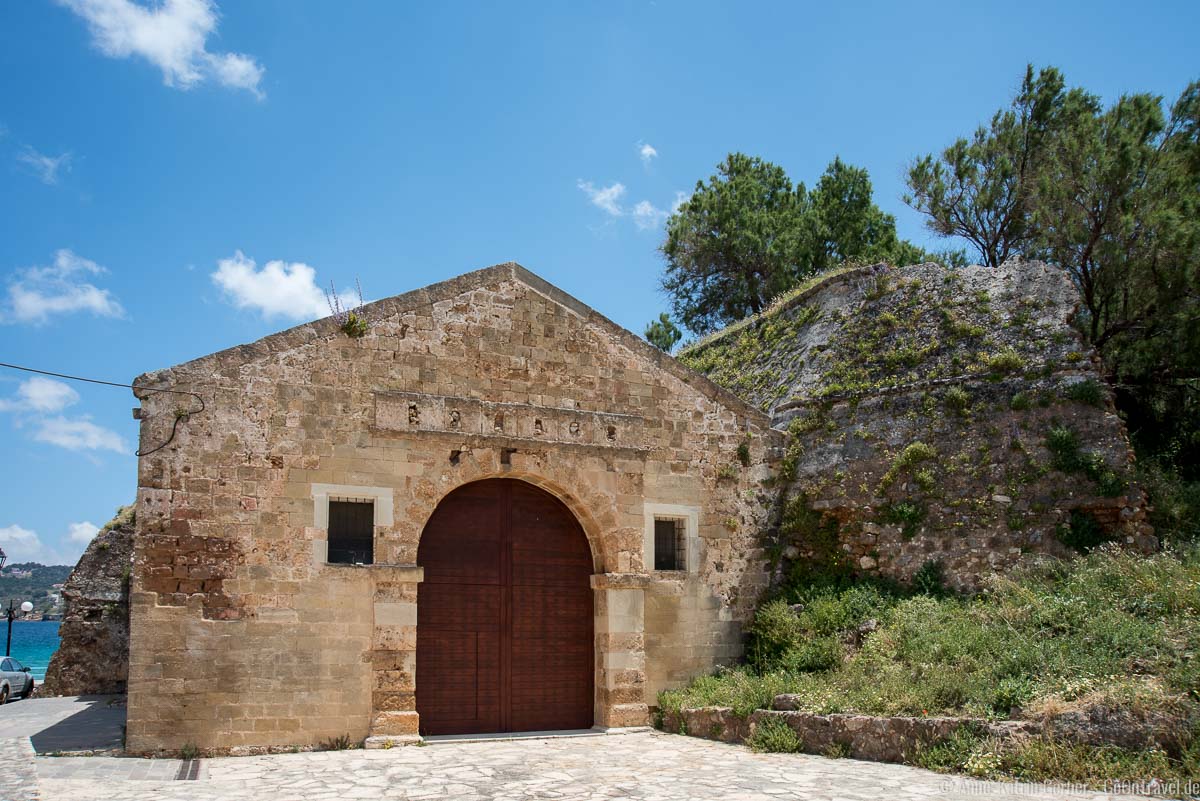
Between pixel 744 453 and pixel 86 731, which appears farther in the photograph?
pixel 744 453

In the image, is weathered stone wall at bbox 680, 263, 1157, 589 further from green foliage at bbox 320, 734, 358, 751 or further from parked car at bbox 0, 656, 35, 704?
parked car at bbox 0, 656, 35, 704

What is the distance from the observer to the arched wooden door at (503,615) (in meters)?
12.1

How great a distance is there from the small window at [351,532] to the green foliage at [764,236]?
18.0 m

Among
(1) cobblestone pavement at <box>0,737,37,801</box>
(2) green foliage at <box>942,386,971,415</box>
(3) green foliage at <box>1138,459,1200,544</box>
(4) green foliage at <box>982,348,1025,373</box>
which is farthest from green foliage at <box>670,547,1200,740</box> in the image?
(1) cobblestone pavement at <box>0,737,37,801</box>

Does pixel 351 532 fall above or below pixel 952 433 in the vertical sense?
below

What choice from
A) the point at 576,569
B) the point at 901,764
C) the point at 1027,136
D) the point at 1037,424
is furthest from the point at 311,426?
the point at 1027,136

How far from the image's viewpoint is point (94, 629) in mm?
18688

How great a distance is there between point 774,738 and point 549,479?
430 centimetres

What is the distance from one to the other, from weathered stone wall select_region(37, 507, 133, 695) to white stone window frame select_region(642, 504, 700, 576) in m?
11.2

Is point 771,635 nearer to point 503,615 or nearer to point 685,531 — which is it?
point 685,531

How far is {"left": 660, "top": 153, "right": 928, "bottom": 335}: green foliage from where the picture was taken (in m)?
Answer: 27.5

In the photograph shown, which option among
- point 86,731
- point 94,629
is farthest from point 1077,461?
point 94,629

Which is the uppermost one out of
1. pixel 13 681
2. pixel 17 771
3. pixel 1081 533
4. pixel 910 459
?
pixel 910 459

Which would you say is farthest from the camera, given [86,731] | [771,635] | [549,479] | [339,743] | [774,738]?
[771,635]
